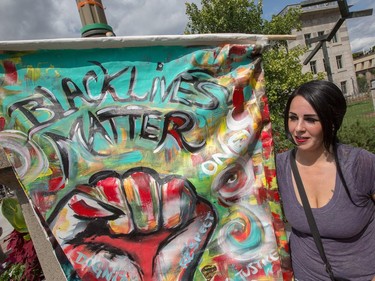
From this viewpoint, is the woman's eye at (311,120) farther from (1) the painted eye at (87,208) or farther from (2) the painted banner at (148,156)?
(1) the painted eye at (87,208)

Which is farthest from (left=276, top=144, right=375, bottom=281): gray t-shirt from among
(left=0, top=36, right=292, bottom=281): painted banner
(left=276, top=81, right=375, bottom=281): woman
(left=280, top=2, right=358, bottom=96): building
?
(left=280, top=2, right=358, bottom=96): building

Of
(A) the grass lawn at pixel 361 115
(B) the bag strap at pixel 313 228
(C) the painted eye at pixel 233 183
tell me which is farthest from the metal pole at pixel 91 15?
(A) the grass lawn at pixel 361 115

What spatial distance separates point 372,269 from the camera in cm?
143

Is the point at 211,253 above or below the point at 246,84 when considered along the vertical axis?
below

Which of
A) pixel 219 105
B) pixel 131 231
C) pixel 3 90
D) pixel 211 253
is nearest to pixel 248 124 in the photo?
pixel 219 105

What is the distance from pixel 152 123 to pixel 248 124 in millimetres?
571

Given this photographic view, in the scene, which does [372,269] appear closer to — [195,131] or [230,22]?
[195,131]

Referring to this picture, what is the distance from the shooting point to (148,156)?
167cm

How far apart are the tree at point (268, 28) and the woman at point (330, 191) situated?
601 cm

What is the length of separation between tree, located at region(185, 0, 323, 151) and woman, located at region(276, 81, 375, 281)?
19.7 ft

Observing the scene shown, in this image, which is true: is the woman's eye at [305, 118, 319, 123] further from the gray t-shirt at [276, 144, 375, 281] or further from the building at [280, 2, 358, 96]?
the building at [280, 2, 358, 96]

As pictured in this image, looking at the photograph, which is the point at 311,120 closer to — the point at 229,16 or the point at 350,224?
the point at 350,224

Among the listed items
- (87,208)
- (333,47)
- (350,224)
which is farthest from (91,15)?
(333,47)

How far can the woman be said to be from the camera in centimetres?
141
